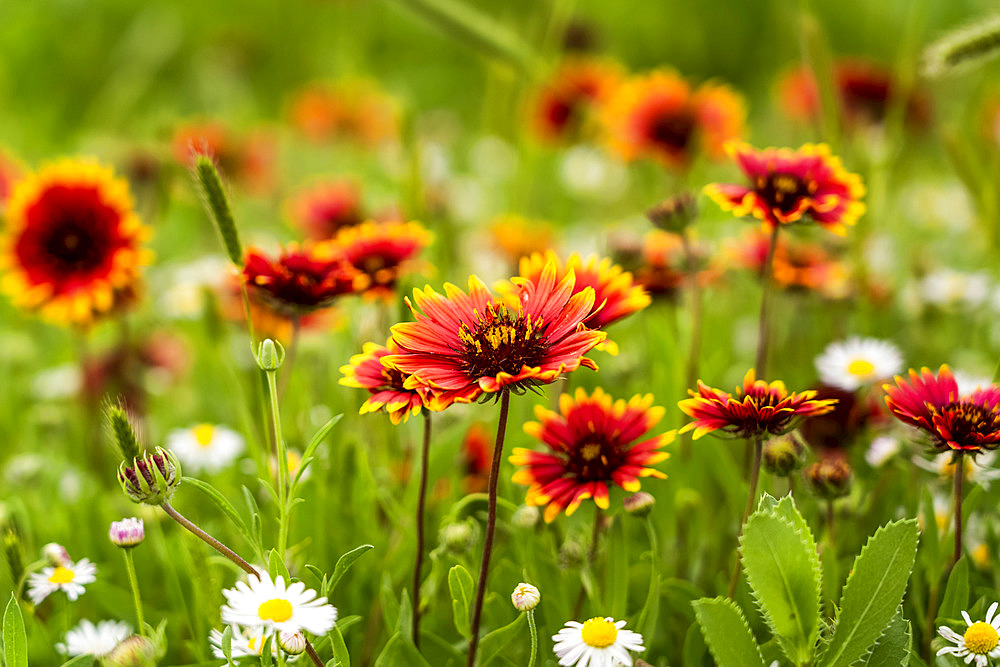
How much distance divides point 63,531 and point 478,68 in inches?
127

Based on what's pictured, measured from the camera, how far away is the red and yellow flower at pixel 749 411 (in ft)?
2.46

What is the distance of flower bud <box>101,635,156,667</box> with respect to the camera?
754mm

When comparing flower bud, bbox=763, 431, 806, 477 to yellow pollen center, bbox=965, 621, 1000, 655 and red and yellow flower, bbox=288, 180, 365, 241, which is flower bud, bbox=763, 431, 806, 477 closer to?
yellow pollen center, bbox=965, 621, 1000, 655

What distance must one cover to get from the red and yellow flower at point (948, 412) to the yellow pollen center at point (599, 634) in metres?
0.30

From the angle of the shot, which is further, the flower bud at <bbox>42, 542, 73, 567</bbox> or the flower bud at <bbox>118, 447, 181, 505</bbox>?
the flower bud at <bbox>42, 542, 73, 567</bbox>

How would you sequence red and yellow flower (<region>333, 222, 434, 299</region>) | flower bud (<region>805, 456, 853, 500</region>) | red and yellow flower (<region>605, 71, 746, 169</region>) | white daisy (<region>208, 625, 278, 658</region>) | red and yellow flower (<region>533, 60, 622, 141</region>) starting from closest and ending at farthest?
white daisy (<region>208, 625, 278, 658</region>)
flower bud (<region>805, 456, 853, 500</region>)
red and yellow flower (<region>333, 222, 434, 299</region>)
red and yellow flower (<region>605, 71, 746, 169</region>)
red and yellow flower (<region>533, 60, 622, 141</region>)

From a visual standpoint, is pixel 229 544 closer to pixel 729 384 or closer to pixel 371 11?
pixel 729 384

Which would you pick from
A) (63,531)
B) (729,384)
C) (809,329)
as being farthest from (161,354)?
(809,329)

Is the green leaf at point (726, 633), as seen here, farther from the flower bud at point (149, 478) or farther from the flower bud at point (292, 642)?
the flower bud at point (149, 478)

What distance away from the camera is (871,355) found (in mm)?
1169

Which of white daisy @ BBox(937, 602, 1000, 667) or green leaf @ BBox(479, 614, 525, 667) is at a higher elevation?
green leaf @ BBox(479, 614, 525, 667)

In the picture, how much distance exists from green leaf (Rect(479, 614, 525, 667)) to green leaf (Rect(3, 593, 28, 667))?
1.30ft

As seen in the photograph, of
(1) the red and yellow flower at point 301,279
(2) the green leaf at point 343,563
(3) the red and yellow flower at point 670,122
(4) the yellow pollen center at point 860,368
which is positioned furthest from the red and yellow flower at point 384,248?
(3) the red and yellow flower at point 670,122

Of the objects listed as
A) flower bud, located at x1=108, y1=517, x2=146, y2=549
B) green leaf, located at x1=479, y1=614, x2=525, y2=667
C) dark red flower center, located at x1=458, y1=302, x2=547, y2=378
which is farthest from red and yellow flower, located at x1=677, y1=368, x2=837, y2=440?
flower bud, located at x1=108, y1=517, x2=146, y2=549
